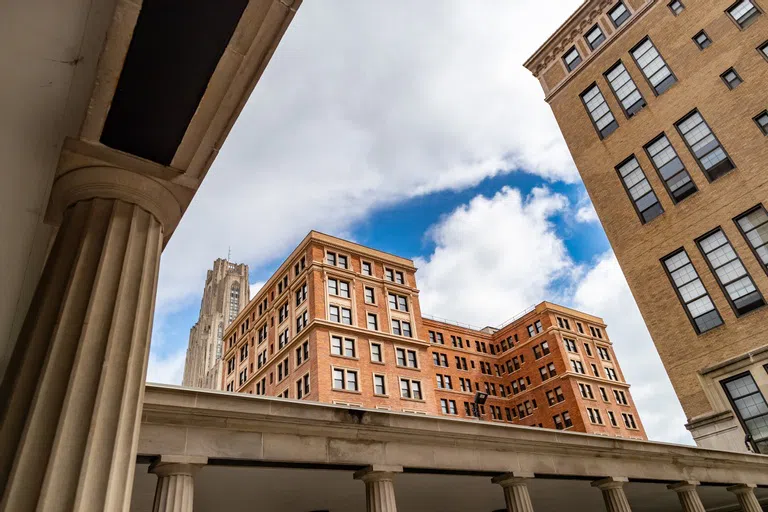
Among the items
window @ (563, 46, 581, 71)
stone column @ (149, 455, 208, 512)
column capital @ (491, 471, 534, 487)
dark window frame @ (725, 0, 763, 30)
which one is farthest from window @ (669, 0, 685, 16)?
stone column @ (149, 455, 208, 512)

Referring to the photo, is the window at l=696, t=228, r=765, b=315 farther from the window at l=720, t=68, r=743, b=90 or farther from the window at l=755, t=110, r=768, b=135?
the window at l=720, t=68, r=743, b=90

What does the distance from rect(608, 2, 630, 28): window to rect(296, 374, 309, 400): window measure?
124 feet

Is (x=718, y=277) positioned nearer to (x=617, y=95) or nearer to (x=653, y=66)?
(x=617, y=95)

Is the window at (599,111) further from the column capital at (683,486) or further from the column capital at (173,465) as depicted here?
the column capital at (173,465)

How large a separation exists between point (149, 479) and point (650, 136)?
3208cm

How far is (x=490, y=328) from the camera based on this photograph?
8475 cm

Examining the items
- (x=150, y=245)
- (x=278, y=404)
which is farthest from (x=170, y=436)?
(x=150, y=245)

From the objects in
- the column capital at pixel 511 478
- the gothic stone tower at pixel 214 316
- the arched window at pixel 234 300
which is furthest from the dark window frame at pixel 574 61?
the arched window at pixel 234 300

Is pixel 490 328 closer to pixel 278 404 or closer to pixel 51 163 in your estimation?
pixel 278 404

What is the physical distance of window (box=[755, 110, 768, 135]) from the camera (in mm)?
25859

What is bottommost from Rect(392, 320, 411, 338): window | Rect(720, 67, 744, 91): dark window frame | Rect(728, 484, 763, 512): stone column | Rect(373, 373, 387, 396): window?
Rect(728, 484, 763, 512): stone column

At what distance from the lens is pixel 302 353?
46.8 m

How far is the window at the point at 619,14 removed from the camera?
34188 mm

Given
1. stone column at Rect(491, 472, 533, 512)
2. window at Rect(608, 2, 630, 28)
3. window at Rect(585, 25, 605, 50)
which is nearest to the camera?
stone column at Rect(491, 472, 533, 512)
